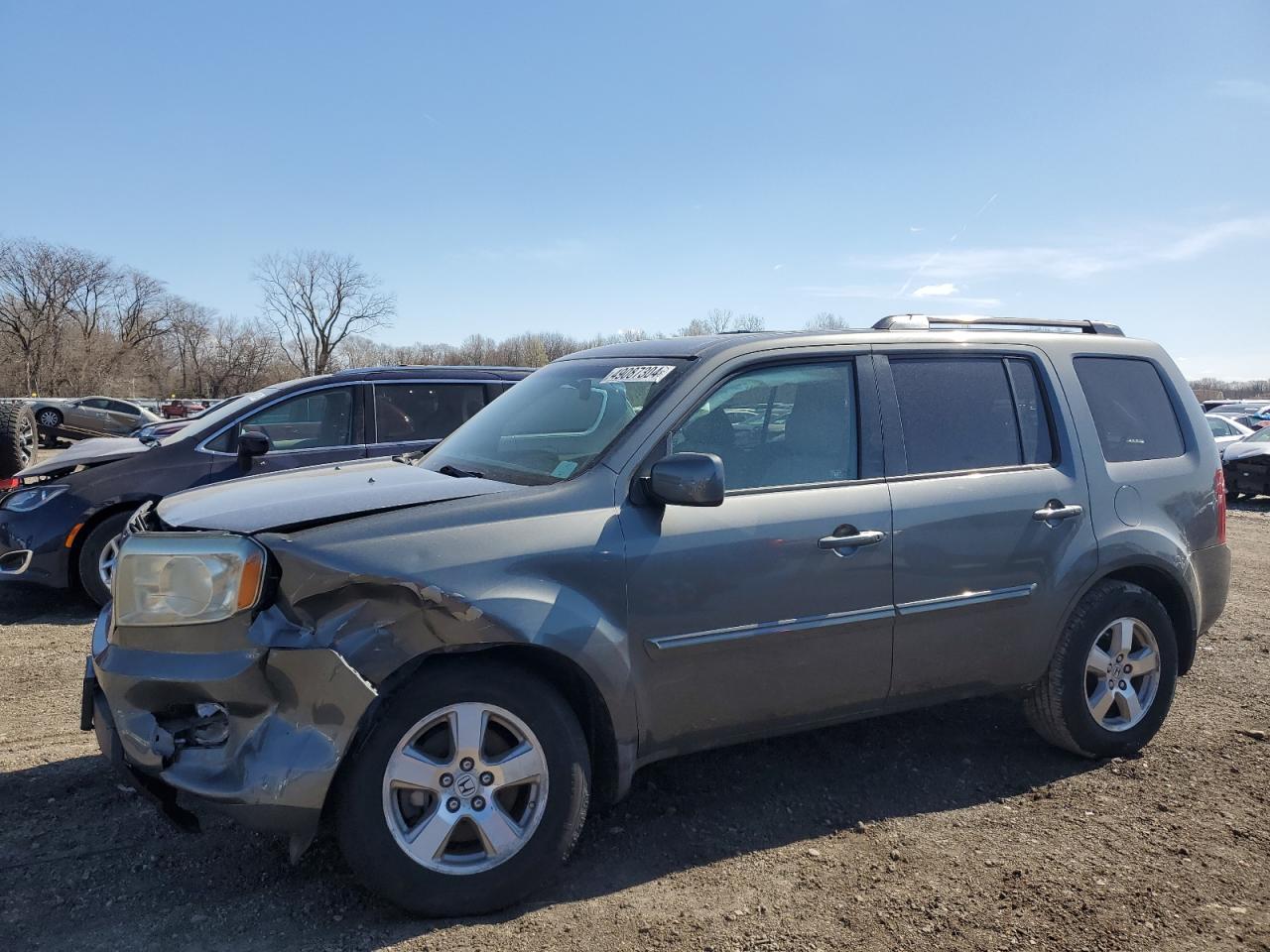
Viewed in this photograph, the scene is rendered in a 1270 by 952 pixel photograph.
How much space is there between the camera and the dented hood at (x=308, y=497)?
2875 millimetres

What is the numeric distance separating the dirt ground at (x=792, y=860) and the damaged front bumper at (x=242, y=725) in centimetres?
44


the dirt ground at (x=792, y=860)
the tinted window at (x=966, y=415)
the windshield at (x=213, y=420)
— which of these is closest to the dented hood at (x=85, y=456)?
the windshield at (x=213, y=420)

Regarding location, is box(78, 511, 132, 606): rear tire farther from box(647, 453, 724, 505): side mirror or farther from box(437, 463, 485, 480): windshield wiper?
box(647, 453, 724, 505): side mirror

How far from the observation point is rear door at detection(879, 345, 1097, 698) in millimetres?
3566

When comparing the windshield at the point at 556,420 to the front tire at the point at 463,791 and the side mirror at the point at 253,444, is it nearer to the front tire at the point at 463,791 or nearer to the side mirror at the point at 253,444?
the front tire at the point at 463,791

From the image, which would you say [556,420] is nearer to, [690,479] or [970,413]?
[690,479]

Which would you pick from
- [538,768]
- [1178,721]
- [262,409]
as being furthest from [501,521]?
[262,409]

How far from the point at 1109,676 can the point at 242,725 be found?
3.60 metres

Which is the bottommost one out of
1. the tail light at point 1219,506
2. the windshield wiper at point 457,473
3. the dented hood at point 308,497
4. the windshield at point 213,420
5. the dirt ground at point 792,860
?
the dirt ground at point 792,860

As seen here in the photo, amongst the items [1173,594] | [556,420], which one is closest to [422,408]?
[556,420]

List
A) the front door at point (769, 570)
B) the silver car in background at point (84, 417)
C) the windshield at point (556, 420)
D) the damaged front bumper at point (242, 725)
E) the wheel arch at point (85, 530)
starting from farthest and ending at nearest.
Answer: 1. the silver car in background at point (84, 417)
2. the wheel arch at point (85, 530)
3. the windshield at point (556, 420)
4. the front door at point (769, 570)
5. the damaged front bumper at point (242, 725)

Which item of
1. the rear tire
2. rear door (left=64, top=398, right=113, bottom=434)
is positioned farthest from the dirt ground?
rear door (left=64, top=398, right=113, bottom=434)

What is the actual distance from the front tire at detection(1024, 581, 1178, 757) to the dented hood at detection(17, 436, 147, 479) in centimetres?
625

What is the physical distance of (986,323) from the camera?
4383 mm
